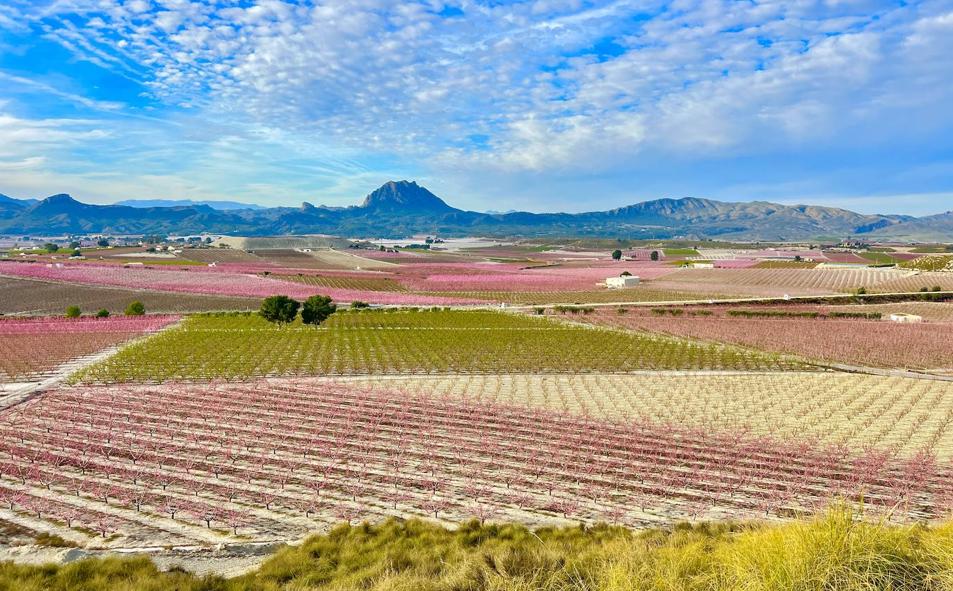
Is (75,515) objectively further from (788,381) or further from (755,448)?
(788,381)

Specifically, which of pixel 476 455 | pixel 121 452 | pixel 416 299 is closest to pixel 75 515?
pixel 121 452

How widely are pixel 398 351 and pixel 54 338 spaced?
82.3 ft

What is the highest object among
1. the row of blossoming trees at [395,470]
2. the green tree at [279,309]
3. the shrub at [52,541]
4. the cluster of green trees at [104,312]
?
the green tree at [279,309]

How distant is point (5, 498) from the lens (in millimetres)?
13211

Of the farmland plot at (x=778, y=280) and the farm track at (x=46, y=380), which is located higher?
the farmland plot at (x=778, y=280)

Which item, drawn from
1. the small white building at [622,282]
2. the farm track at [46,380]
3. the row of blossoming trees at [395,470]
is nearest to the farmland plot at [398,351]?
the farm track at [46,380]

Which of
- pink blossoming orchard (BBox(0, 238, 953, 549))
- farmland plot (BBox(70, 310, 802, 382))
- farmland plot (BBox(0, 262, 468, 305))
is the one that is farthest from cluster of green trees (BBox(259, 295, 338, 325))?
farmland plot (BBox(0, 262, 468, 305))

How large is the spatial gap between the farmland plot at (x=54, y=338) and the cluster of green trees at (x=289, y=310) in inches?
353

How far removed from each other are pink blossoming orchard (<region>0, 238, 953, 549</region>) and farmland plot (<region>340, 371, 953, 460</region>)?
6.3 inches

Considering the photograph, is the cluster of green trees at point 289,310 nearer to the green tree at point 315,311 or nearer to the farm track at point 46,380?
the green tree at point 315,311

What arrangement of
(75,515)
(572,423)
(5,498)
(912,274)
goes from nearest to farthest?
(75,515), (5,498), (572,423), (912,274)

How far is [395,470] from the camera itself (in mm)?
15141

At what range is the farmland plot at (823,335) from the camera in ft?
111

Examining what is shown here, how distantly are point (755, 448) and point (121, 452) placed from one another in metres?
19.2
